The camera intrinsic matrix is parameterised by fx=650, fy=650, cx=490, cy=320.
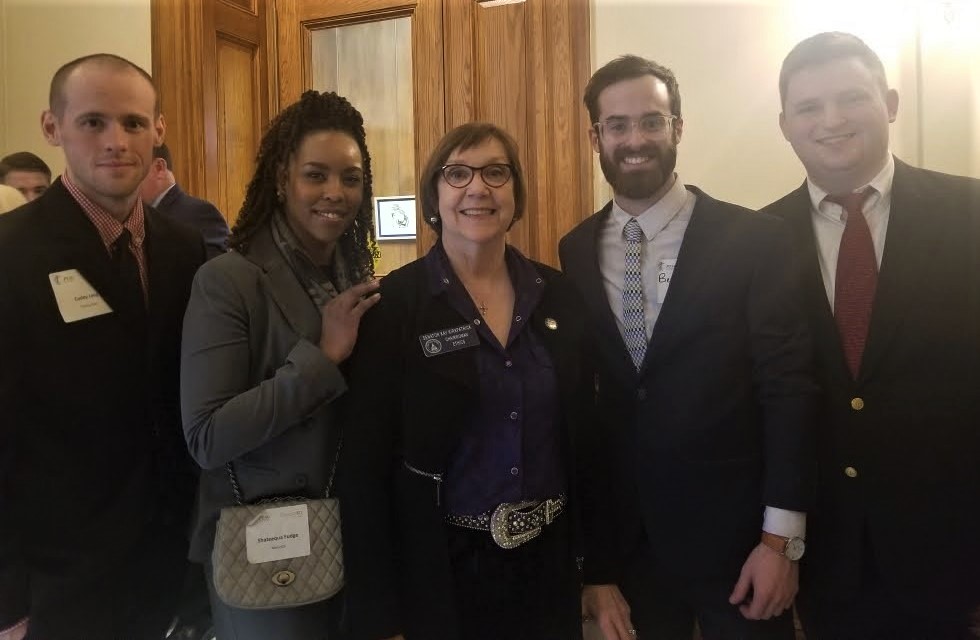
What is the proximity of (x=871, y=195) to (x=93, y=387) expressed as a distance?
5.96 ft

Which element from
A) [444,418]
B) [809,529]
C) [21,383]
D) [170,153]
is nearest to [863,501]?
[809,529]

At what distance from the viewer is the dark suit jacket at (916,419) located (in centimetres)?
140

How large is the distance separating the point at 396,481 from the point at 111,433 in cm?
66

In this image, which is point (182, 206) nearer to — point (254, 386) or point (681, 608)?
point (254, 386)

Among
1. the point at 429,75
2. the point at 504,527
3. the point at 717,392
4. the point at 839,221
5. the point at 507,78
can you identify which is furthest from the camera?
the point at 429,75

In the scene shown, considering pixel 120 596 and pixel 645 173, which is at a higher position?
pixel 645 173

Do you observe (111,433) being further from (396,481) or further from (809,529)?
(809,529)

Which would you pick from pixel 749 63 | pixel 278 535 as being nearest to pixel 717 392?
pixel 278 535

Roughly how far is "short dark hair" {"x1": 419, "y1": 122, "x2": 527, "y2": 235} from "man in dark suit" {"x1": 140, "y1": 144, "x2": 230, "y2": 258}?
3.52 feet

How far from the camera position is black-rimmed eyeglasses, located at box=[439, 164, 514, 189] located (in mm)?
1395

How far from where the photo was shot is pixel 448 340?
134 centimetres

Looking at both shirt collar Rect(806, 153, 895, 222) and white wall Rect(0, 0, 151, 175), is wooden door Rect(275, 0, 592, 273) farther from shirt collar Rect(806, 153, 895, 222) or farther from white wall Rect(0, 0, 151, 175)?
shirt collar Rect(806, 153, 895, 222)

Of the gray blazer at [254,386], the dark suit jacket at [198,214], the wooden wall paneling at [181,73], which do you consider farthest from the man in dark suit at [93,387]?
the wooden wall paneling at [181,73]

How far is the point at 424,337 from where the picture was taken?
1343 mm
